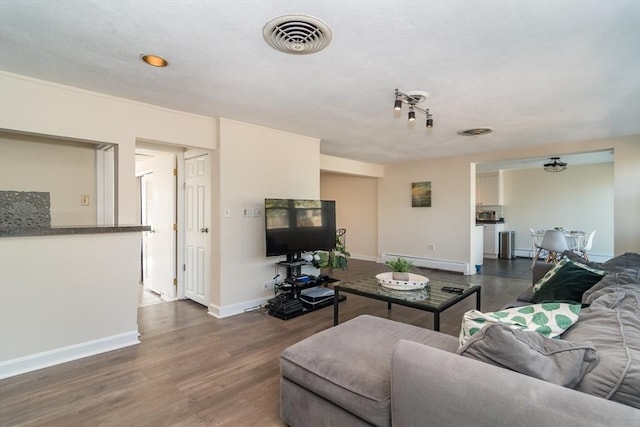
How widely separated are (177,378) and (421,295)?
84.1 inches

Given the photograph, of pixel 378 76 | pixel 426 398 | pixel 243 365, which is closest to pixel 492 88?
pixel 378 76

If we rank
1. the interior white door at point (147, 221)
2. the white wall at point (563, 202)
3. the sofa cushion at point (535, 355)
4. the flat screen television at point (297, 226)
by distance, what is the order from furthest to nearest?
the white wall at point (563, 202), the interior white door at point (147, 221), the flat screen television at point (297, 226), the sofa cushion at point (535, 355)

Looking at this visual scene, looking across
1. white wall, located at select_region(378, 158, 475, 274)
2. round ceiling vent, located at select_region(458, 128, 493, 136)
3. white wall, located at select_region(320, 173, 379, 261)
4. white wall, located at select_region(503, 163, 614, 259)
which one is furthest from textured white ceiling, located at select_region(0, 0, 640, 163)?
white wall, located at select_region(503, 163, 614, 259)

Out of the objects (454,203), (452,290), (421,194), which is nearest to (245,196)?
(452,290)

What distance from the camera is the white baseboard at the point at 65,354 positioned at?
2371 millimetres

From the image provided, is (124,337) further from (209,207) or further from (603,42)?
(603,42)

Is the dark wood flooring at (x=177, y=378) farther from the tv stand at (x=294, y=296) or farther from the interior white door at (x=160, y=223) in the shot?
the interior white door at (x=160, y=223)

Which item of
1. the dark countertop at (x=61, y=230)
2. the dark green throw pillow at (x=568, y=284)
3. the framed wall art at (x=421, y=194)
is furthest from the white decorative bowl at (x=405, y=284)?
the framed wall art at (x=421, y=194)

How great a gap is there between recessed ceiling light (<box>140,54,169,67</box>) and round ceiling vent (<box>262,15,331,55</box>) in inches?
34.1

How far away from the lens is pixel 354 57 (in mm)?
2219

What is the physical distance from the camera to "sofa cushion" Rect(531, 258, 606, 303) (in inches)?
92.0

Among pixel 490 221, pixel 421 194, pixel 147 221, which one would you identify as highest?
pixel 421 194

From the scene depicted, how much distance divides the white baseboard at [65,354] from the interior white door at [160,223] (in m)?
1.59

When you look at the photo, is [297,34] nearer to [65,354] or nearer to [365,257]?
[65,354]
